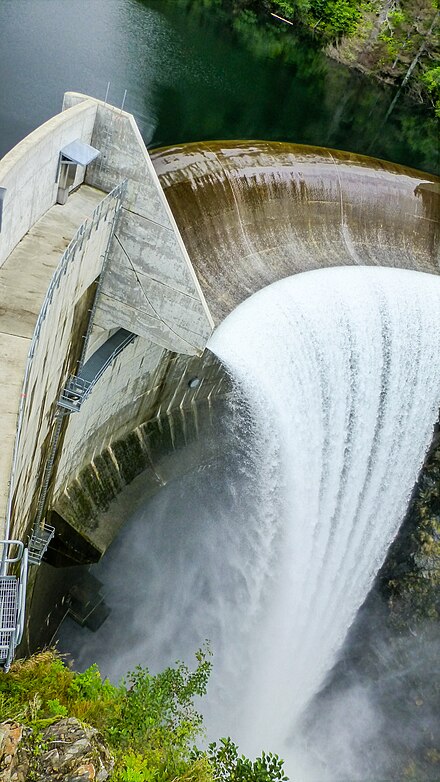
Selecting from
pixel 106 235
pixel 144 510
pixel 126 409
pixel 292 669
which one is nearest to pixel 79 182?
pixel 106 235

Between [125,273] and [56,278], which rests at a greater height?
[56,278]

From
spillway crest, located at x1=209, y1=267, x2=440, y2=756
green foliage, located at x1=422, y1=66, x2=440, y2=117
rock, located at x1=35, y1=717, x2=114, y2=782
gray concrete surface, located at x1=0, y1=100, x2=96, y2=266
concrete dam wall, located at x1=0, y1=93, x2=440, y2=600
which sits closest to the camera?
rock, located at x1=35, y1=717, x2=114, y2=782

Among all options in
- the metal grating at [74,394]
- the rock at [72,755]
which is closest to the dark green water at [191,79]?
the metal grating at [74,394]

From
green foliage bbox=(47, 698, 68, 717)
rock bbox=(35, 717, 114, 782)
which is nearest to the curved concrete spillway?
green foliage bbox=(47, 698, 68, 717)

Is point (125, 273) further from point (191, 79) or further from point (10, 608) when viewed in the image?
point (191, 79)

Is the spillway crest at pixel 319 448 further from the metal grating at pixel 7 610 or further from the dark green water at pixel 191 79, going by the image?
the dark green water at pixel 191 79

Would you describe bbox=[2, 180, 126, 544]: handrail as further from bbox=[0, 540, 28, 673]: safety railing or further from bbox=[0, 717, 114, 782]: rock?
bbox=[0, 717, 114, 782]: rock

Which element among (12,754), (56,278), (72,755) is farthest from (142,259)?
(12,754)
